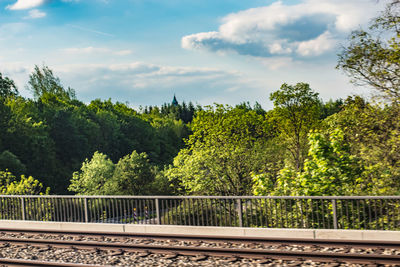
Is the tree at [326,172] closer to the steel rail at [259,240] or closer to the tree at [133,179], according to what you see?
the steel rail at [259,240]

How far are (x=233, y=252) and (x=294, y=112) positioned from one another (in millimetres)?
35153

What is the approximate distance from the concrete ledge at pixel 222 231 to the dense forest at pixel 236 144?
400cm

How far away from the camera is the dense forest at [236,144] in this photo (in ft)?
49.7

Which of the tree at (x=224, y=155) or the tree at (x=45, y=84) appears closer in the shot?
the tree at (x=224, y=155)

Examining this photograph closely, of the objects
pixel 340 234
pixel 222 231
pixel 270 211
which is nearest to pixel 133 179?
pixel 270 211

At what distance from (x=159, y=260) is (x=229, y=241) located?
6.46ft

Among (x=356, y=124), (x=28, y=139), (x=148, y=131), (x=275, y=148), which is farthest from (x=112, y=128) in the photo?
(x=356, y=124)

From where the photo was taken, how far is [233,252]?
9.61 metres

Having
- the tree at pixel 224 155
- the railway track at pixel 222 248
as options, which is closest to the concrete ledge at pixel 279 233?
the railway track at pixel 222 248

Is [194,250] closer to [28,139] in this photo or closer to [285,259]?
[285,259]

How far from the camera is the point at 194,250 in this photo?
9.98m

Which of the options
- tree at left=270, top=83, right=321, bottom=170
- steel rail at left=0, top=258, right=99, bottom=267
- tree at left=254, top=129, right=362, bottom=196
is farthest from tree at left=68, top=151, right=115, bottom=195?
steel rail at left=0, top=258, right=99, bottom=267

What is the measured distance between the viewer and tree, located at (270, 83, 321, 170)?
141 feet

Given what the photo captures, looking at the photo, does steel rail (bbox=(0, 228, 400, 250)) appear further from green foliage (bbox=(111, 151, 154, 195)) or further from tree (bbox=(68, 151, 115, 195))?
tree (bbox=(68, 151, 115, 195))
